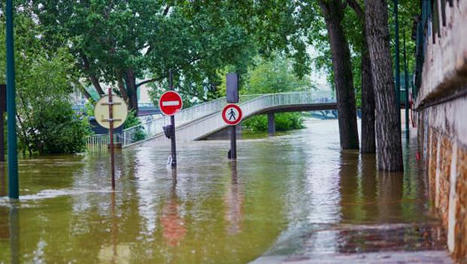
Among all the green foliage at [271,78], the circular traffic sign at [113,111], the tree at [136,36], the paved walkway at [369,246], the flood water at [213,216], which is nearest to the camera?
the paved walkway at [369,246]

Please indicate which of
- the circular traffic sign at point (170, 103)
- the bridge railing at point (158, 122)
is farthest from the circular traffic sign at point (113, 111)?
the bridge railing at point (158, 122)

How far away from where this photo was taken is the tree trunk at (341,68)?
29.0 m

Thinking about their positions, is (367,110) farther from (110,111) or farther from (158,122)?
(158,122)

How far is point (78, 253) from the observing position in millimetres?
9008

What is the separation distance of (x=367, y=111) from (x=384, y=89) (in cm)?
895

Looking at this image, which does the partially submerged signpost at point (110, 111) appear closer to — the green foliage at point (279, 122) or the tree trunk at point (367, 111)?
the tree trunk at point (367, 111)

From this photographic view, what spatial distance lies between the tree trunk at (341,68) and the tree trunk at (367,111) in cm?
124

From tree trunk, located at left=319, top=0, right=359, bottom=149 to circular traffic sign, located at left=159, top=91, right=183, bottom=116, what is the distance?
339 inches

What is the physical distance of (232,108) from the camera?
79.7 ft

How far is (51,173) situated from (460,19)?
17.3m

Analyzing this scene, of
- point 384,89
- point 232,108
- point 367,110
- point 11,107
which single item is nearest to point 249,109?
point 367,110

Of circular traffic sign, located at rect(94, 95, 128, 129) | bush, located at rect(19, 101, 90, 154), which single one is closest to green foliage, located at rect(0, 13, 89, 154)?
bush, located at rect(19, 101, 90, 154)

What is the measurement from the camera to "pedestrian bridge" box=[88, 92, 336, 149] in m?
41.8

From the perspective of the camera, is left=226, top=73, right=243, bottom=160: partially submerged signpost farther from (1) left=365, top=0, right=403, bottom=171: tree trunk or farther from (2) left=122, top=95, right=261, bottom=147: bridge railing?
(2) left=122, top=95, right=261, bottom=147: bridge railing
